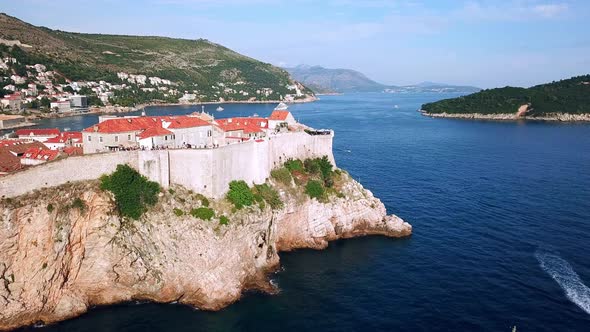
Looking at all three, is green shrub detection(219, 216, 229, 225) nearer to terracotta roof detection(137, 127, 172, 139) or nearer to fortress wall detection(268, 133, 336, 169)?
terracotta roof detection(137, 127, 172, 139)

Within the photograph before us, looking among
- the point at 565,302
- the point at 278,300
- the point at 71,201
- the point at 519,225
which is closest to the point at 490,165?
the point at 519,225

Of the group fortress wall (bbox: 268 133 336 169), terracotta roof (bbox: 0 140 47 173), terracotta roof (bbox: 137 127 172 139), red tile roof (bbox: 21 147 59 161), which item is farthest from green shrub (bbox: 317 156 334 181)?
terracotta roof (bbox: 0 140 47 173)

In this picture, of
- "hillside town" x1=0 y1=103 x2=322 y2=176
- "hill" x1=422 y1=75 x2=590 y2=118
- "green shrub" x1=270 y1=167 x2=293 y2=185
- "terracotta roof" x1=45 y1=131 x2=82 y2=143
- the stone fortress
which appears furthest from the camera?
"hill" x1=422 y1=75 x2=590 y2=118

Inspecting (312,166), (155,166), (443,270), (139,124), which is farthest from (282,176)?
(443,270)

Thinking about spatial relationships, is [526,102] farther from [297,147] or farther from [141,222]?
[141,222]

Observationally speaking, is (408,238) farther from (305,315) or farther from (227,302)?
(227,302)

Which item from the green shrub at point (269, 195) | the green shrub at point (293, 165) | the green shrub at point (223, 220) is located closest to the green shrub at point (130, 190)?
the green shrub at point (223, 220)

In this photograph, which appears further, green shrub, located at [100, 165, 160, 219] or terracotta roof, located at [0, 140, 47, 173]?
terracotta roof, located at [0, 140, 47, 173]
